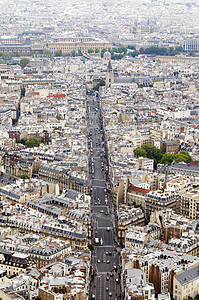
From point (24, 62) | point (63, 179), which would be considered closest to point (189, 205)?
point (63, 179)

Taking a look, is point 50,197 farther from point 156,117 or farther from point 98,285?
point 156,117

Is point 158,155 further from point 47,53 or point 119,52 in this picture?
point 47,53

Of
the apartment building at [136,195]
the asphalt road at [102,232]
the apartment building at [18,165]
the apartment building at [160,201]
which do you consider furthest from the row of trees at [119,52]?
the apartment building at [160,201]

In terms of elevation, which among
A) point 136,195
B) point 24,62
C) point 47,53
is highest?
point 24,62

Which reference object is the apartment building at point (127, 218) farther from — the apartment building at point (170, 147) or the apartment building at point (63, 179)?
the apartment building at point (170, 147)

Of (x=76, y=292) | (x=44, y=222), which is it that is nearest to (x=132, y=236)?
(x=44, y=222)

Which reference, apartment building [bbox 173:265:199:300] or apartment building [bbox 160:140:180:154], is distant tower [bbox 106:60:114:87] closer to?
apartment building [bbox 160:140:180:154]

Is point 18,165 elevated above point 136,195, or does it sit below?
above
